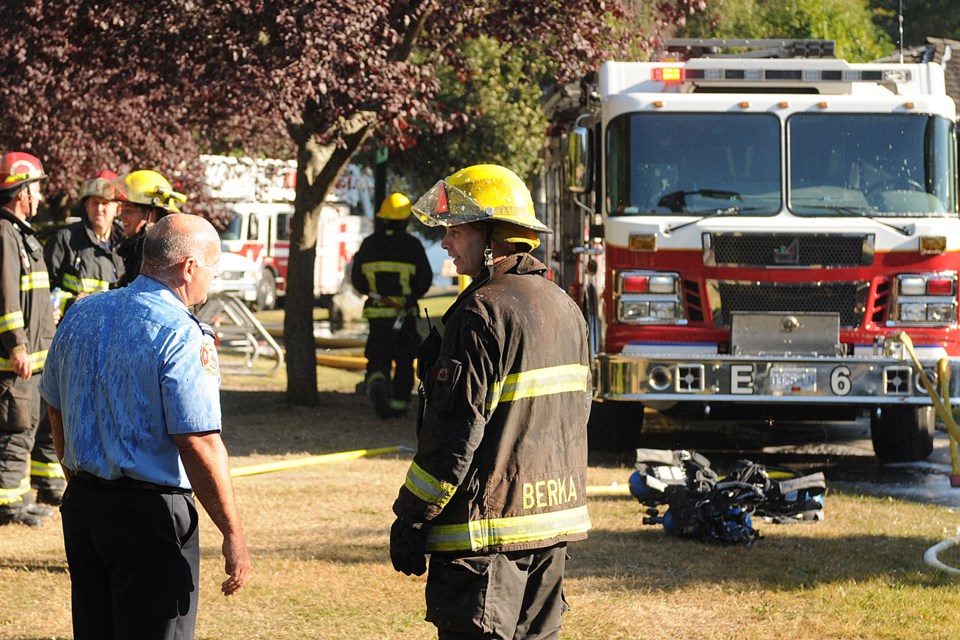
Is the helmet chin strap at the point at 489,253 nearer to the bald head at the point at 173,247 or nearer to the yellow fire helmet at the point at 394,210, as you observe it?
the bald head at the point at 173,247

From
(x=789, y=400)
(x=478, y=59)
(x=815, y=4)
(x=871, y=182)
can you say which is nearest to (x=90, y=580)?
(x=789, y=400)

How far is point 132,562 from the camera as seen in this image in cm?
362

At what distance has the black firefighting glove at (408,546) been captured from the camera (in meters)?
3.61

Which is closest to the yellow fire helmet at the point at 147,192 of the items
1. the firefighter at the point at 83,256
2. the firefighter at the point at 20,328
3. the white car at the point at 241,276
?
the firefighter at the point at 20,328

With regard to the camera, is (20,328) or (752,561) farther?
(20,328)

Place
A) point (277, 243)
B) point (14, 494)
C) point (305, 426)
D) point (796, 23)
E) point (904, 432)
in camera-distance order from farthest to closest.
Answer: point (277, 243)
point (796, 23)
point (305, 426)
point (904, 432)
point (14, 494)

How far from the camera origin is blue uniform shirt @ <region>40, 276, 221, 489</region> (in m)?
3.62

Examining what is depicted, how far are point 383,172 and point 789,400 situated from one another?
8.68 m

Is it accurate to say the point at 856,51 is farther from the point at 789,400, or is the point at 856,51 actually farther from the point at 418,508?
the point at 418,508

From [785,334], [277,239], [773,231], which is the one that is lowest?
[785,334]

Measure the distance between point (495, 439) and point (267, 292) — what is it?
28.0 m

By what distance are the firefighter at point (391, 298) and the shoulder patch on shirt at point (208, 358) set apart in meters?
8.16

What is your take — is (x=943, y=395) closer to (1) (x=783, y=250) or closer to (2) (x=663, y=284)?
(1) (x=783, y=250)

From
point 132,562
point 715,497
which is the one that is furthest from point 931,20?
point 132,562
